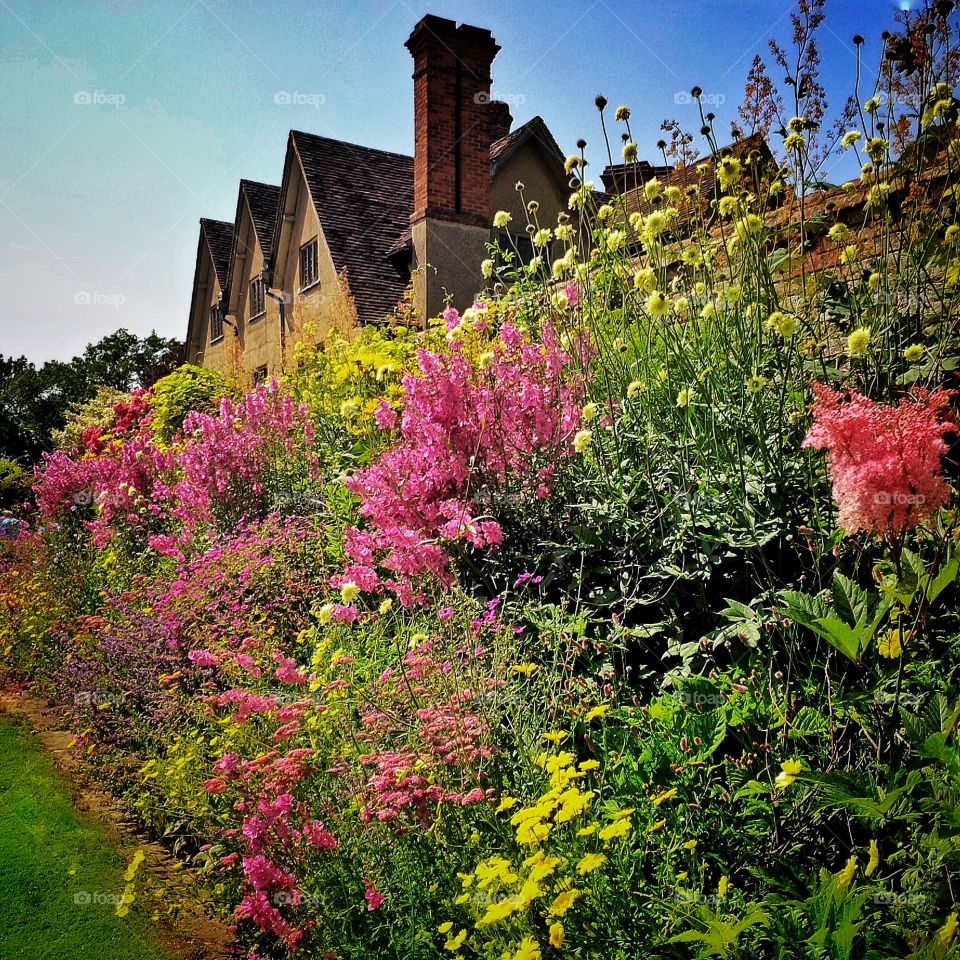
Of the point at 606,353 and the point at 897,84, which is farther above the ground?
the point at 897,84

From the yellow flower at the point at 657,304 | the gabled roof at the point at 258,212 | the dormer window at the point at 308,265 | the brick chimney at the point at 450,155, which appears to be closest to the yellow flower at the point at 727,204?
the yellow flower at the point at 657,304

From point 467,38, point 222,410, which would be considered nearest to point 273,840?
point 222,410

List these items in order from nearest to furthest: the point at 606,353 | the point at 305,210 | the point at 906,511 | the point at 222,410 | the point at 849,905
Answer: the point at 849,905 < the point at 906,511 < the point at 606,353 < the point at 222,410 < the point at 305,210

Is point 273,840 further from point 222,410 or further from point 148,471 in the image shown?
point 148,471

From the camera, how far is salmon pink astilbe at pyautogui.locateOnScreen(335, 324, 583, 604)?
367cm

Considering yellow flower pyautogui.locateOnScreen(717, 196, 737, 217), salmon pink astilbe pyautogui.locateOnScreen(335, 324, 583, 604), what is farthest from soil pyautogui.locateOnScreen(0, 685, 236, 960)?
yellow flower pyautogui.locateOnScreen(717, 196, 737, 217)

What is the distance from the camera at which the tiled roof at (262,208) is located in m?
21.0

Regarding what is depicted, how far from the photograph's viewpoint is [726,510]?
10.1 ft

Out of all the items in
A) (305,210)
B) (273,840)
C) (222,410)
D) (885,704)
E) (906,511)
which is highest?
(305,210)

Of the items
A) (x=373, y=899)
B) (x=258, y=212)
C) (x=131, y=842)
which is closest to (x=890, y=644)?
(x=373, y=899)

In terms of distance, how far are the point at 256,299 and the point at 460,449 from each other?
19.1 meters

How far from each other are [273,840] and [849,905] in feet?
5.84

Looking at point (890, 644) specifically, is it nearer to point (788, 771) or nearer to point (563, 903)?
point (788, 771)

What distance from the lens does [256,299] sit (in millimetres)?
21266
